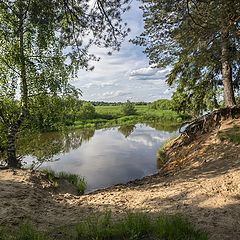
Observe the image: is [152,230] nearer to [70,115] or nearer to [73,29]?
[73,29]

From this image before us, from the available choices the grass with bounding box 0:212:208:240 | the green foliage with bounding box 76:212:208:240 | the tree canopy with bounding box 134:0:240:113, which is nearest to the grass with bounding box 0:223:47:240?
the grass with bounding box 0:212:208:240

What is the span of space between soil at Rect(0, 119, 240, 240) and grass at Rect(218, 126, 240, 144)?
3.94 ft

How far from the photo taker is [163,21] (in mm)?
13914

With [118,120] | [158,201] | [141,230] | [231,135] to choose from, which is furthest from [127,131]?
[141,230]

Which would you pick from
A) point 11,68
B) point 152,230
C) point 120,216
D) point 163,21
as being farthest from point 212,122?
point 152,230

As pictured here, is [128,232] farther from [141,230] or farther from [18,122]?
[18,122]

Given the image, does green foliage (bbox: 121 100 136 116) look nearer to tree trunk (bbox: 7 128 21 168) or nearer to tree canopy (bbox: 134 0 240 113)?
tree canopy (bbox: 134 0 240 113)

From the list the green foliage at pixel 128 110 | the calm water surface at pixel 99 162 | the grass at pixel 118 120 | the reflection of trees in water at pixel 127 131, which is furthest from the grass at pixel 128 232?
the green foliage at pixel 128 110

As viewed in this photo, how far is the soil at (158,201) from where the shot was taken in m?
6.27

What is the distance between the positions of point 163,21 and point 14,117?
725 cm

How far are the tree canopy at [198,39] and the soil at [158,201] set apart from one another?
4.32m

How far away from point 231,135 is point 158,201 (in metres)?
6.14

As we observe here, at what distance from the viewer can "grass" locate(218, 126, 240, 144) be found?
1233cm

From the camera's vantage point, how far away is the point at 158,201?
7.80 metres
